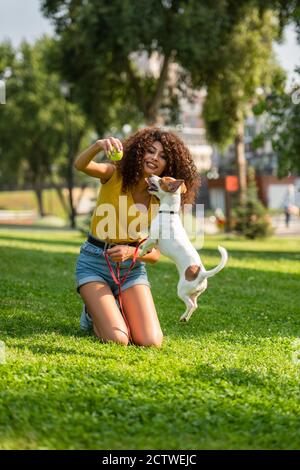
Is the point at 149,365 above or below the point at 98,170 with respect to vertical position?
below

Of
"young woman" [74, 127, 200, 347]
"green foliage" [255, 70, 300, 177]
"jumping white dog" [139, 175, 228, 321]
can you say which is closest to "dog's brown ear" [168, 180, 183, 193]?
"jumping white dog" [139, 175, 228, 321]

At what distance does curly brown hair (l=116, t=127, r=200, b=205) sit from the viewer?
6340mm

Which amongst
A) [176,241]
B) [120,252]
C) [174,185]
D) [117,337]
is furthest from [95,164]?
[117,337]

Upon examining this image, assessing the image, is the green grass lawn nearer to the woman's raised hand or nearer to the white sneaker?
the white sneaker

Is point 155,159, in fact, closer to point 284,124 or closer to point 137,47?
point 284,124

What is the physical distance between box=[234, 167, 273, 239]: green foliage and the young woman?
72.7 ft

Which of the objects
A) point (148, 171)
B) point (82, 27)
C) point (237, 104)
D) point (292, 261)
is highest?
point (82, 27)

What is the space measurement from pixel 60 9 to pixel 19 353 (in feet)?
72.4

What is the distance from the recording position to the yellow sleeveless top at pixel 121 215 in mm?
6449

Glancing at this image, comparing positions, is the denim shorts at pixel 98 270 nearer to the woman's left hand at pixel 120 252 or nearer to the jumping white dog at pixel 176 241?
the woman's left hand at pixel 120 252

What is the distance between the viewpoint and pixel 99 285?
6.47 metres
